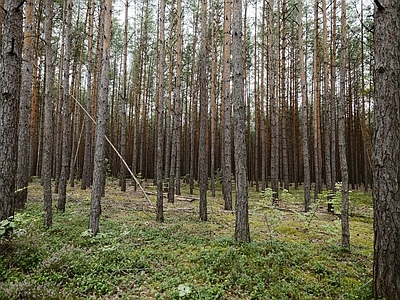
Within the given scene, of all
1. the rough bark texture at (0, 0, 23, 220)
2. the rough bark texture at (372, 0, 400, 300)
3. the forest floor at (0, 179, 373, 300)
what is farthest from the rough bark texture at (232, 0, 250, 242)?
the rough bark texture at (0, 0, 23, 220)

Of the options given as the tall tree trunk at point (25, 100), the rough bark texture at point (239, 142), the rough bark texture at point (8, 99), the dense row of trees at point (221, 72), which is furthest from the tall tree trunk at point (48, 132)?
the rough bark texture at point (239, 142)

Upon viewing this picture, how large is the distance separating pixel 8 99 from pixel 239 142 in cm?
422

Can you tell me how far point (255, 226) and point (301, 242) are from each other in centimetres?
188

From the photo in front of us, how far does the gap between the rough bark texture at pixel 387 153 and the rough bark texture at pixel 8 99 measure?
5.38 meters

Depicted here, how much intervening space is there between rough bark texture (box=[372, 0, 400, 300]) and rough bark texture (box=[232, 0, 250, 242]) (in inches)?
98.9

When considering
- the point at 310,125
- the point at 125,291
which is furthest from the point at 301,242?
the point at 310,125

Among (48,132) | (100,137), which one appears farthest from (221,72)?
(48,132)

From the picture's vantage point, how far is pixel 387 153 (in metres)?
3.42

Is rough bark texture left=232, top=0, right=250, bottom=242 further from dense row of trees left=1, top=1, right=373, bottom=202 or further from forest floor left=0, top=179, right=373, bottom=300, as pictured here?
dense row of trees left=1, top=1, right=373, bottom=202

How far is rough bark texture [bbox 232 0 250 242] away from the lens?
5.57m

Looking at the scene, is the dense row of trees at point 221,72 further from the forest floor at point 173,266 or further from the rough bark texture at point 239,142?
the forest floor at point 173,266

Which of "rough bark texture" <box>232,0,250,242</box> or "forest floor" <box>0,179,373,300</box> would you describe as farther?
"rough bark texture" <box>232,0,250,242</box>

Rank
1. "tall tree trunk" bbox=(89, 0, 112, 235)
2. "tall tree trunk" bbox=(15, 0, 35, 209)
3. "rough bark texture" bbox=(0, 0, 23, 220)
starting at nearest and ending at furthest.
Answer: "rough bark texture" bbox=(0, 0, 23, 220) → "tall tree trunk" bbox=(89, 0, 112, 235) → "tall tree trunk" bbox=(15, 0, 35, 209)

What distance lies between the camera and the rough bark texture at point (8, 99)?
4113 millimetres
